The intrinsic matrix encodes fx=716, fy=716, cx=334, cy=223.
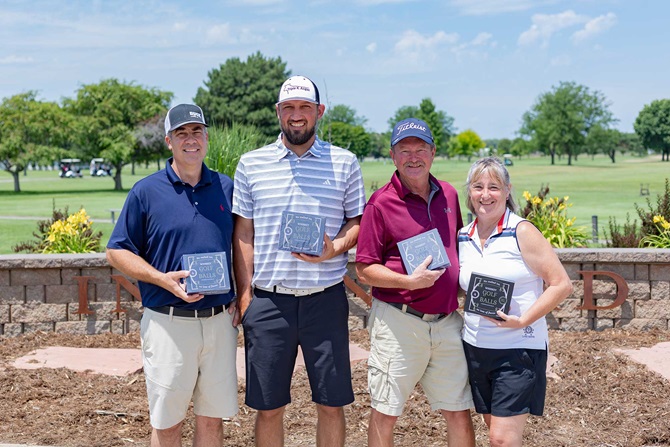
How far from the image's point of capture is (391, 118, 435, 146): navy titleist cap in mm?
3648

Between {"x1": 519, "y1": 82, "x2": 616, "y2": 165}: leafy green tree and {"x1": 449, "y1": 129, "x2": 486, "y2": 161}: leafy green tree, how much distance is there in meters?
24.1

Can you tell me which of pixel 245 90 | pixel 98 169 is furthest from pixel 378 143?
pixel 245 90

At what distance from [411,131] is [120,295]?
4610 millimetres

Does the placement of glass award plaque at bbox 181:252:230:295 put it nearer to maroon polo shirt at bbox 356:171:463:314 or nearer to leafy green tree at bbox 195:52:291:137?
maroon polo shirt at bbox 356:171:463:314

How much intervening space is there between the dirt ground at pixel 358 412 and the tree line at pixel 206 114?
17.4 ft

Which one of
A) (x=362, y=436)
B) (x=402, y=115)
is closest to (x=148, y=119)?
(x=362, y=436)

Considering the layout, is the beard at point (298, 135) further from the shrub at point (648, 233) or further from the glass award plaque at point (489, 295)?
the shrub at point (648, 233)

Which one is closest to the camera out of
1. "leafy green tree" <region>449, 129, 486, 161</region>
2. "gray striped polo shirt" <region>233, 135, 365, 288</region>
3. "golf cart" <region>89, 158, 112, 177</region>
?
"gray striped polo shirt" <region>233, 135, 365, 288</region>

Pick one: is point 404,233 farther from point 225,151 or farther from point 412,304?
point 225,151

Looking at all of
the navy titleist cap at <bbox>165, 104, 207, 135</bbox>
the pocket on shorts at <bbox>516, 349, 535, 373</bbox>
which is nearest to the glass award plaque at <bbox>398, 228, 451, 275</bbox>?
the pocket on shorts at <bbox>516, 349, 535, 373</bbox>

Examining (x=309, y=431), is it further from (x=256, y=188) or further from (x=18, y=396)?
(x=18, y=396)

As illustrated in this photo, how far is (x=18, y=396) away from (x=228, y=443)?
186cm

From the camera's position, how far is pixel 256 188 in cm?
381

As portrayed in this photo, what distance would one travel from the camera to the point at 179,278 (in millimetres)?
3561
